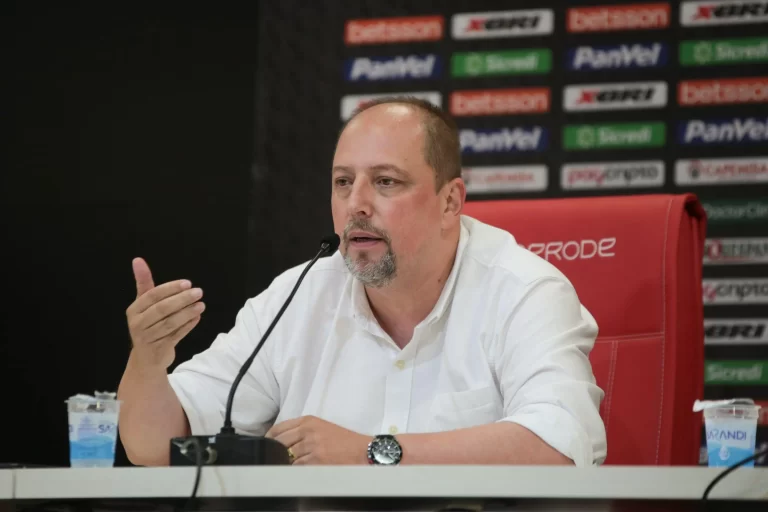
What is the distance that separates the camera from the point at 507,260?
2004mm

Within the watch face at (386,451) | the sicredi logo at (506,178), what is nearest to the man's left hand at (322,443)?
the watch face at (386,451)

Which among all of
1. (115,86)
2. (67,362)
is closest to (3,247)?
(67,362)

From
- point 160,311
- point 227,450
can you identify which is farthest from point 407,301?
point 227,450

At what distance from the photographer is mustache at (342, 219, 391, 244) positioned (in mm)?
1961

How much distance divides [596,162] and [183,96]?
4.86 ft

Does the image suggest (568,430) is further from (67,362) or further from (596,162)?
(67,362)

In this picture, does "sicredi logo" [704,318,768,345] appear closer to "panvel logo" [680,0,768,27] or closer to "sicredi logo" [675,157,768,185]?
"sicredi logo" [675,157,768,185]

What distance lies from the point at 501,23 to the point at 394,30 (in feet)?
1.29

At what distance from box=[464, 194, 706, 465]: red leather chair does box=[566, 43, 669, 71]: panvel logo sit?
61.0 inches

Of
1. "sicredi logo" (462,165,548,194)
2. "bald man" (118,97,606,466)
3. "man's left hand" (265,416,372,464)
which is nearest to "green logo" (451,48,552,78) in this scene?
"sicredi logo" (462,165,548,194)

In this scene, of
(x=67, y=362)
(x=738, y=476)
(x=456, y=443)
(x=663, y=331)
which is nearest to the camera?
(x=738, y=476)

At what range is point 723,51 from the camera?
3475 mm

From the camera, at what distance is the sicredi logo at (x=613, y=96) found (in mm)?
3525

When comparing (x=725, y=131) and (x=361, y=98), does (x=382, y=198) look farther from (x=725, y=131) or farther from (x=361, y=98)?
(x=725, y=131)
